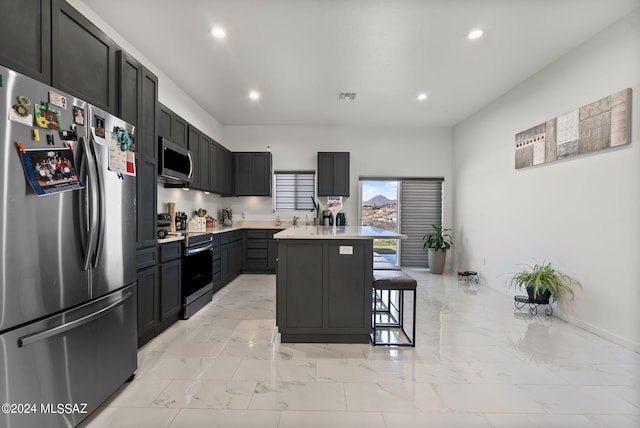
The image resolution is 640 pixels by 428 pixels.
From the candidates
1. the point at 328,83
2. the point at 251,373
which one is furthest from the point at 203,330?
the point at 328,83

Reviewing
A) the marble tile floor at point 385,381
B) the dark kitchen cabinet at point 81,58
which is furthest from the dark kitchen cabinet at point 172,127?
the marble tile floor at point 385,381

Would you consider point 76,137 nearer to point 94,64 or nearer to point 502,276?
point 94,64

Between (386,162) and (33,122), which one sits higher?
(386,162)

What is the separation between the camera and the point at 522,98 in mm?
3883

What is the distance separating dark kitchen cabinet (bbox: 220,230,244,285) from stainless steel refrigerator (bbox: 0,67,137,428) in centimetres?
255

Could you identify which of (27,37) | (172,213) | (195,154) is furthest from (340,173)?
(27,37)

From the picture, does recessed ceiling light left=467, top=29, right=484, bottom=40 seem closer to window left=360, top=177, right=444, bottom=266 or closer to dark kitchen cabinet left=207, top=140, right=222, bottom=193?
window left=360, top=177, right=444, bottom=266

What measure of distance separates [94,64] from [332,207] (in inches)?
130

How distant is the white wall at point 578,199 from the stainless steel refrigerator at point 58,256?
14.1 feet

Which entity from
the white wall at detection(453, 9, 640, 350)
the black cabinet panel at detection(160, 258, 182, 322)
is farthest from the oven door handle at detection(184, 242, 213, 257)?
the white wall at detection(453, 9, 640, 350)

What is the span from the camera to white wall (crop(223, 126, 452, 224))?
231 inches

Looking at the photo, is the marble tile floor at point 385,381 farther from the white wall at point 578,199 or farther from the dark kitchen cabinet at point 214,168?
the dark kitchen cabinet at point 214,168

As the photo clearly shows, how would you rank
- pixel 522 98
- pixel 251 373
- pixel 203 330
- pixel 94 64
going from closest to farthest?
pixel 94 64, pixel 251 373, pixel 203 330, pixel 522 98

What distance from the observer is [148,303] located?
2.51 metres
